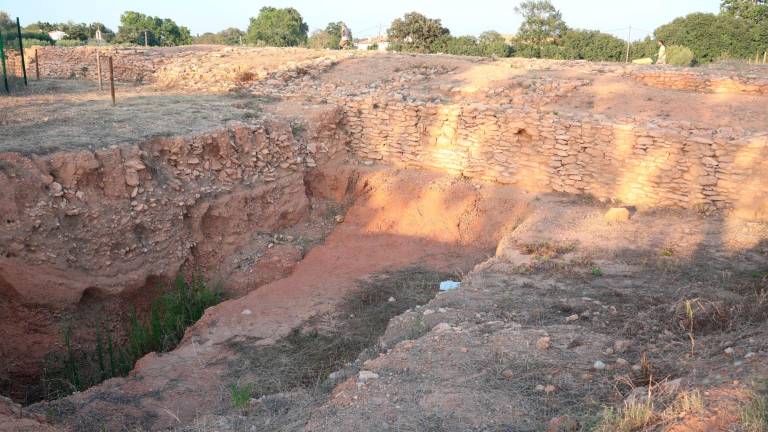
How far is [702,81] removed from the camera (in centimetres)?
1000

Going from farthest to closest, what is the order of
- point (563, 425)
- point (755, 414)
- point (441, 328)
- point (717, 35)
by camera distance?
1. point (717, 35)
2. point (441, 328)
3. point (563, 425)
4. point (755, 414)

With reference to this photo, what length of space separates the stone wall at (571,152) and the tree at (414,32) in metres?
13.4

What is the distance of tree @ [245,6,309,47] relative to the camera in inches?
1155

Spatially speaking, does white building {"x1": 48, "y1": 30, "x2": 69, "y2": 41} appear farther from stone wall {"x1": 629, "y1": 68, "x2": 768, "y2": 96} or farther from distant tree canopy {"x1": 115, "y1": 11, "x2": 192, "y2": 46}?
stone wall {"x1": 629, "y1": 68, "x2": 768, "y2": 96}

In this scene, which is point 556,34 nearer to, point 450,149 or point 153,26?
point 450,149

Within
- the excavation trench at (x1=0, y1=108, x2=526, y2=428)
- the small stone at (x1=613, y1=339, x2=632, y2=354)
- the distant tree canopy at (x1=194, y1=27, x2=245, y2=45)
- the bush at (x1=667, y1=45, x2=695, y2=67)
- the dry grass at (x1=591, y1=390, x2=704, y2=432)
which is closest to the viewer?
the dry grass at (x1=591, y1=390, x2=704, y2=432)

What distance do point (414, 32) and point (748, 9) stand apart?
42.5ft

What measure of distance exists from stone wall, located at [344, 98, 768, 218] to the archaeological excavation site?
0.11 ft

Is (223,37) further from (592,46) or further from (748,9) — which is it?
(748,9)

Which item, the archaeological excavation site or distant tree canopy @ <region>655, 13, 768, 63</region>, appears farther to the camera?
distant tree canopy @ <region>655, 13, 768, 63</region>

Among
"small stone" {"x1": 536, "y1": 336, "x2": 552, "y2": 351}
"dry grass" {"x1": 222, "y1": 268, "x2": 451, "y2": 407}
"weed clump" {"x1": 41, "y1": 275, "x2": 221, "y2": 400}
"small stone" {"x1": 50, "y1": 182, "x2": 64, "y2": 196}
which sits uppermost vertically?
"small stone" {"x1": 50, "y1": 182, "x2": 64, "y2": 196}

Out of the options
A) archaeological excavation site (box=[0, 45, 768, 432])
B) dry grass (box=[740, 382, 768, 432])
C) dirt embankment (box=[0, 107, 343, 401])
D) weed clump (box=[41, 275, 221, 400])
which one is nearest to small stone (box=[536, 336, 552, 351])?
archaeological excavation site (box=[0, 45, 768, 432])

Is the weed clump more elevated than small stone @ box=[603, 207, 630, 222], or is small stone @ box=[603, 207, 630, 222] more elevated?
small stone @ box=[603, 207, 630, 222]

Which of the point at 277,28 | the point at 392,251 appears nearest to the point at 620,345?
the point at 392,251
